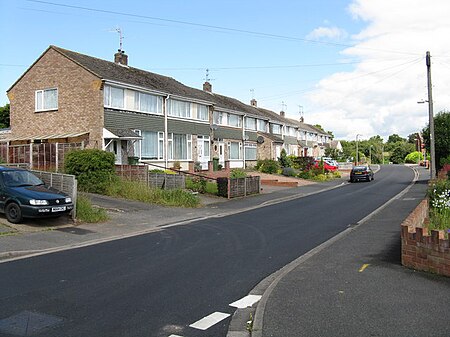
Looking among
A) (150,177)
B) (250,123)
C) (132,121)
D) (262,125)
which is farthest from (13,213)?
(262,125)

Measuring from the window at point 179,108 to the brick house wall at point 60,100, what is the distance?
7.33 metres

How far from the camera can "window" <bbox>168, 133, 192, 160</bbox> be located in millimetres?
31281

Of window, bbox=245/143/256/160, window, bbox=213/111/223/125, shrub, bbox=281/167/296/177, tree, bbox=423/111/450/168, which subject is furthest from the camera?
window, bbox=245/143/256/160

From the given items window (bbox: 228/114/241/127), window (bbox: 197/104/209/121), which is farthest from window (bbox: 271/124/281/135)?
window (bbox: 197/104/209/121)

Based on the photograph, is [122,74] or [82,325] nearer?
[82,325]

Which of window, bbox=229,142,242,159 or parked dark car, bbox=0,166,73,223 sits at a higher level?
window, bbox=229,142,242,159

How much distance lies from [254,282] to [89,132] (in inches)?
779

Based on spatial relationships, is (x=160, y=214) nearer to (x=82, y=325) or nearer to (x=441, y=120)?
(x=82, y=325)

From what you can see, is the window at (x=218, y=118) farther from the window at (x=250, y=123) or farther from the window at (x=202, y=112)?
the window at (x=250, y=123)

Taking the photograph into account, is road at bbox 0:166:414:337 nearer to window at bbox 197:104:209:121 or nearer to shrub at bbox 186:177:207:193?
shrub at bbox 186:177:207:193

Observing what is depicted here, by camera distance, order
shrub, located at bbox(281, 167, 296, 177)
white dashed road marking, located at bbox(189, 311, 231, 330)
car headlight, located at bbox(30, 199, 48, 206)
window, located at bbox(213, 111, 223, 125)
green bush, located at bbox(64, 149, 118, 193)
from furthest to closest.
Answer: shrub, located at bbox(281, 167, 296, 177)
window, located at bbox(213, 111, 223, 125)
green bush, located at bbox(64, 149, 118, 193)
car headlight, located at bbox(30, 199, 48, 206)
white dashed road marking, located at bbox(189, 311, 231, 330)

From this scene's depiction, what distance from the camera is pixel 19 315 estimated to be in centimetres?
562

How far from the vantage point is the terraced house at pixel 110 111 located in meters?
25.1

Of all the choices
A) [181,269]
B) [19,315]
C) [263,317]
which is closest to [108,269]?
[181,269]
